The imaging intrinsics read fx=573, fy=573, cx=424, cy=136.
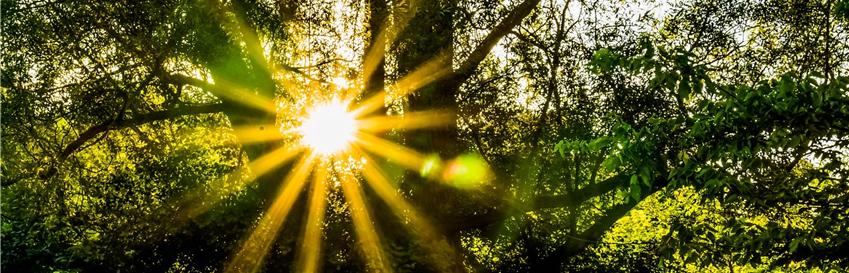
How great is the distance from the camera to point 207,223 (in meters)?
9.33

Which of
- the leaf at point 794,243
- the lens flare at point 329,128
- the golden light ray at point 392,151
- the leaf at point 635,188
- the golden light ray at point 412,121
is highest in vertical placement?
the golden light ray at point 412,121

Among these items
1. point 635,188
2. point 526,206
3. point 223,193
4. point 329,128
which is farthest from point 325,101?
point 635,188

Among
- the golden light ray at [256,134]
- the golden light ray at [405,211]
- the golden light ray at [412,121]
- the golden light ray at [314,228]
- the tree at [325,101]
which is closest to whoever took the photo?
the tree at [325,101]

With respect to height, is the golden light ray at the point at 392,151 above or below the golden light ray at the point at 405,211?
above

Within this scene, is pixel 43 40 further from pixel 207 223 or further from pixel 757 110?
pixel 757 110

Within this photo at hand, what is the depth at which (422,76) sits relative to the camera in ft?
31.0

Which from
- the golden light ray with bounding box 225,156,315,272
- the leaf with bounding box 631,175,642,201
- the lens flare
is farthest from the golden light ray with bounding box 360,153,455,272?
the leaf with bounding box 631,175,642,201

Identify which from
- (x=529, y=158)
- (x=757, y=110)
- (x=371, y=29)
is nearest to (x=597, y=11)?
(x=529, y=158)

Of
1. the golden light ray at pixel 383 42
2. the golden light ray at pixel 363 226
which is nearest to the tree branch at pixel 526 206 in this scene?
the golden light ray at pixel 363 226

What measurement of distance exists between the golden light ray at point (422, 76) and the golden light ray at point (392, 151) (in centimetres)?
83

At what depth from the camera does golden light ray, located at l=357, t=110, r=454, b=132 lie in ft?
34.1

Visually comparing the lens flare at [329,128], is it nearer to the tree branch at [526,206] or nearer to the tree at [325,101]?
the tree at [325,101]

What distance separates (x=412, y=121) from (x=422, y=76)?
54.2 inches

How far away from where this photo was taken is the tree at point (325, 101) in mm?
8164
